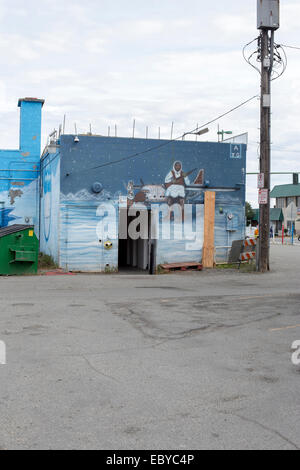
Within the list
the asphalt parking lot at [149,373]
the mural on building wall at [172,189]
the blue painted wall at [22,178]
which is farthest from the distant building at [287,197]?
the asphalt parking lot at [149,373]

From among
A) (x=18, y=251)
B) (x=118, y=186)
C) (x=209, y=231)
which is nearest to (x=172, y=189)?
(x=118, y=186)

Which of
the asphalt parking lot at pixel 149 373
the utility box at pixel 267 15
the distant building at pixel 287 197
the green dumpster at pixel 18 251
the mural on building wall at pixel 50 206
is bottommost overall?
the asphalt parking lot at pixel 149 373

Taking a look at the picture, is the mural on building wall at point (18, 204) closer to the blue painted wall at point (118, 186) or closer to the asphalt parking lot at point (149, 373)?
the blue painted wall at point (118, 186)

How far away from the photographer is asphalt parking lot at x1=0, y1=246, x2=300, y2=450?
4863 millimetres

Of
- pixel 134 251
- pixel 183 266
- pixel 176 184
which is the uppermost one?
pixel 176 184

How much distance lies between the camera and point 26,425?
5.00 metres

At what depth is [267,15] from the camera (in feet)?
67.3

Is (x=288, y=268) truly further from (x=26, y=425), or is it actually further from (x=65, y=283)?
(x=26, y=425)

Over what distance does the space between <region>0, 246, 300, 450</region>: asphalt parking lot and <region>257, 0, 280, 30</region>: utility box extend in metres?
11.5

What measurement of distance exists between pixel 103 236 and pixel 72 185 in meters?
2.26

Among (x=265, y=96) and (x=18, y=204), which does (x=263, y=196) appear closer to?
(x=265, y=96)

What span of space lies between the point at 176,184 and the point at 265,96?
15.5 ft

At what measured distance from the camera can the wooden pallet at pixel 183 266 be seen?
22.0m

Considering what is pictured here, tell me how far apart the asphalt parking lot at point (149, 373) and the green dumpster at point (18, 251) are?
5.80 meters
